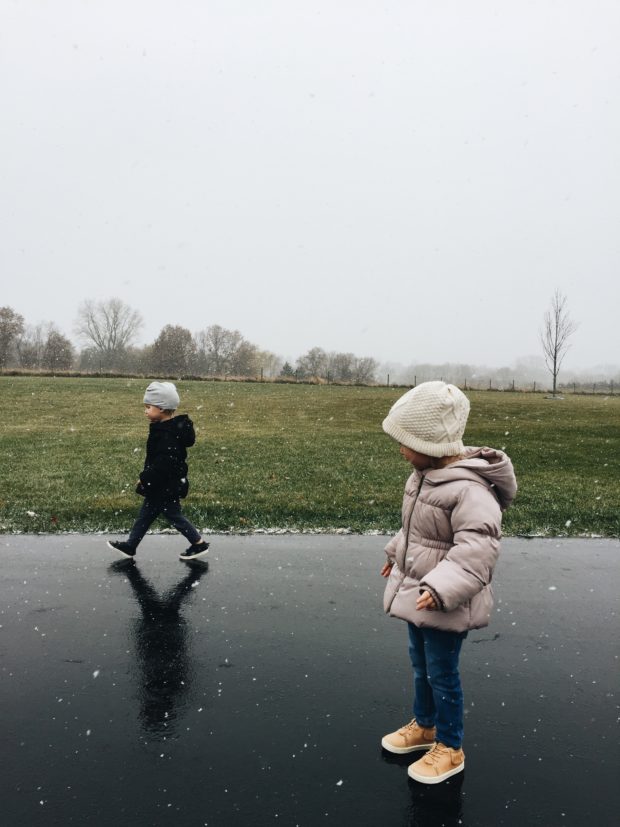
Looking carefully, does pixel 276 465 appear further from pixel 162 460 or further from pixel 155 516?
pixel 162 460

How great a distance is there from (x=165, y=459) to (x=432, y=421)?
321cm

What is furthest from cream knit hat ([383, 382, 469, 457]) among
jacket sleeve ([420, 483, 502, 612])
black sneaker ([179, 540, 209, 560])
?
black sneaker ([179, 540, 209, 560])

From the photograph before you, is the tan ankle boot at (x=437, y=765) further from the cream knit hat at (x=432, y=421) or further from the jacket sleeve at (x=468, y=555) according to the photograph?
the cream knit hat at (x=432, y=421)

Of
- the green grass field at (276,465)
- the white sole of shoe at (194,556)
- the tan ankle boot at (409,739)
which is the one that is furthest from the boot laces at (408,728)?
the green grass field at (276,465)

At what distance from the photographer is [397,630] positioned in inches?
164

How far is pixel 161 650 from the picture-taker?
3859 millimetres

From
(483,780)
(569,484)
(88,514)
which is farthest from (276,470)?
(483,780)

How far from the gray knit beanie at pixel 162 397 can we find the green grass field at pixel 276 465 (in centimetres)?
208

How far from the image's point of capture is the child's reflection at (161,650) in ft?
10.5

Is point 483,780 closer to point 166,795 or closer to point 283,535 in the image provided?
point 166,795

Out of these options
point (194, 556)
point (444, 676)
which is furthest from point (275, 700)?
point (194, 556)

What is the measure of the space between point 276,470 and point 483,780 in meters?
8.89

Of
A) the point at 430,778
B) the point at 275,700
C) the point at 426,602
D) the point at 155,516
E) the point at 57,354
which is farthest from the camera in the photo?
the point at 57,354

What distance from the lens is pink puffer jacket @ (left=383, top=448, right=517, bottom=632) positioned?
8.29 feet
